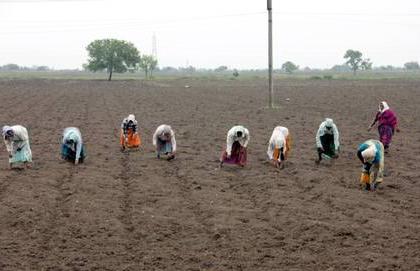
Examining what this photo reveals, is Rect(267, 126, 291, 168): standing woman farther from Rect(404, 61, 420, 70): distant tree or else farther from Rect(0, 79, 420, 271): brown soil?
Rect(404, 61, 420, 70): distant tree

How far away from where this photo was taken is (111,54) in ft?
245

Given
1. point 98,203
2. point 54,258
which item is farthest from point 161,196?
point 54,258

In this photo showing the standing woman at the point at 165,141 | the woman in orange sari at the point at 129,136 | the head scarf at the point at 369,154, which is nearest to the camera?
the head scarf at the point at 369,154

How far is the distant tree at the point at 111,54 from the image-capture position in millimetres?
74875

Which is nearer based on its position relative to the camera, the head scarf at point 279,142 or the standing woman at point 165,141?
the head scarf at point 279,142

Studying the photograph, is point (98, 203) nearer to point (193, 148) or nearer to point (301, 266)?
point (301, 266)

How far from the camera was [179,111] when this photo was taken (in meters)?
27.3

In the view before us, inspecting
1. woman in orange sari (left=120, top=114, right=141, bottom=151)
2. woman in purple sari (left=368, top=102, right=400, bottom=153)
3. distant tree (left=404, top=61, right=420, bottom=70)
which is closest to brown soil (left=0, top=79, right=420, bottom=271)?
woman in orange sari (left=120, top=114, right=141, bottom=151)

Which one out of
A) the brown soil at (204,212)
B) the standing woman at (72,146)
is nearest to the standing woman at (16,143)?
the brown soil at (204,212)

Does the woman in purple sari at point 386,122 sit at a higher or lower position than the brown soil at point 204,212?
higher

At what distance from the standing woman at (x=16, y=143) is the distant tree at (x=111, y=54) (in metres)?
62.8

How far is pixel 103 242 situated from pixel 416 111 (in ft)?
69.5

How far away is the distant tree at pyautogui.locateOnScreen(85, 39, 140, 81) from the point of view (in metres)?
74.9

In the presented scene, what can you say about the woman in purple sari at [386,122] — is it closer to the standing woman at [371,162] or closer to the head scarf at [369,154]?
the standing woman at [371,162]
